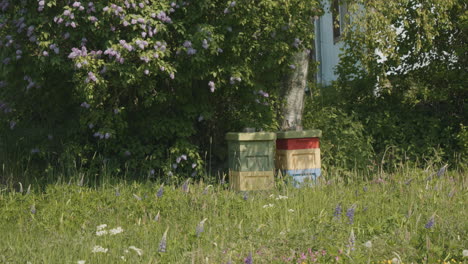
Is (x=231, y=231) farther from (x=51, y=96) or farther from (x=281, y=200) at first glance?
(x=51, y=96)

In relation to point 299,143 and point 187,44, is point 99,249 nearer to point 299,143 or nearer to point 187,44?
point 187,44

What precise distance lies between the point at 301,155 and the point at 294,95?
1.49 m

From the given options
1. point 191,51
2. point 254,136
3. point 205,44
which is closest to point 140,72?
point 191,51

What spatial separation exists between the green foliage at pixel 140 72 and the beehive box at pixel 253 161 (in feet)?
2.38

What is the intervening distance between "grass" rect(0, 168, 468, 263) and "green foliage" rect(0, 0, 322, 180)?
0.96 m

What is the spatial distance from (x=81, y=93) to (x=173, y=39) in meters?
1.30

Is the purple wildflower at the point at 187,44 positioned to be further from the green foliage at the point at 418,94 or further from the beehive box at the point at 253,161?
the green foliage at the point at 418,94

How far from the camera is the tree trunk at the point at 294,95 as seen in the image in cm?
836

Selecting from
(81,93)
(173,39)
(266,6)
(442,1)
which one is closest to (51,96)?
(81,93)

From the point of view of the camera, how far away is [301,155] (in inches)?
280

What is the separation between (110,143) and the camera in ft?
24.9

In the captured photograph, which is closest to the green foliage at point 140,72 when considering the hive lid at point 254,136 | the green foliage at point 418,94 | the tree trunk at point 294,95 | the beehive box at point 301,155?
the tree trunk at point 294,95

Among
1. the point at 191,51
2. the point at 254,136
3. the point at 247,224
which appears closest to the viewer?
the point at 247,224

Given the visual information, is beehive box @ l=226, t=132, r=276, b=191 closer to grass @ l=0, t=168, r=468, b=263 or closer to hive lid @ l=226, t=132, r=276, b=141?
hive lid @ l=226, t=132, r=276, b=141
